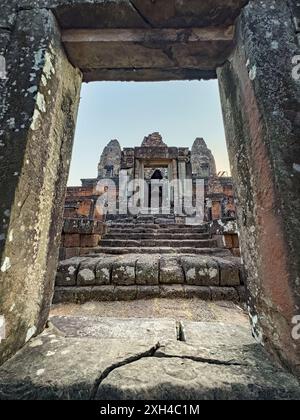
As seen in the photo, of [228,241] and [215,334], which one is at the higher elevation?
[228,241]

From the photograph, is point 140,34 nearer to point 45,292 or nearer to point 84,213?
point 45,292

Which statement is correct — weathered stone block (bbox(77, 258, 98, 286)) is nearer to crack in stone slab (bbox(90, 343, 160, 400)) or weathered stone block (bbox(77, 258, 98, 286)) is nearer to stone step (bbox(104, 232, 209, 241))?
crack in stone slab (bbox(90, 343, 160, 400))

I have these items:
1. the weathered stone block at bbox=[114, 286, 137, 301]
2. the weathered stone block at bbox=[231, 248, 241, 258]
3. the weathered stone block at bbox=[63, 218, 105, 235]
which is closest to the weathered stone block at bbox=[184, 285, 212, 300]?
the weathered stone block at bbox=[114, 286, 137, 301]

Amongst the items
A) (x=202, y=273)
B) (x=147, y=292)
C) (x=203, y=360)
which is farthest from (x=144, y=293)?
(x=203, y=360)

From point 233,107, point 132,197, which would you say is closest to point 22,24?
point 233,107

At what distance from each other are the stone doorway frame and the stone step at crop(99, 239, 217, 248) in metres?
3.57

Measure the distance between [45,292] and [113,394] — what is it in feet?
2.52

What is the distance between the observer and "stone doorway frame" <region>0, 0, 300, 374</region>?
39.0 inches

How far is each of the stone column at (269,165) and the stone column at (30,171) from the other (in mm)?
1176

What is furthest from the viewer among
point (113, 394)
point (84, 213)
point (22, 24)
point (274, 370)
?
point (84, 213)

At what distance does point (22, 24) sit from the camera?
1.28 m

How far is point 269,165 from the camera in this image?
41.1 inches

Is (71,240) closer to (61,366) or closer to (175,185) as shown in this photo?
(61,366)

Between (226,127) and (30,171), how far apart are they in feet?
4.32
